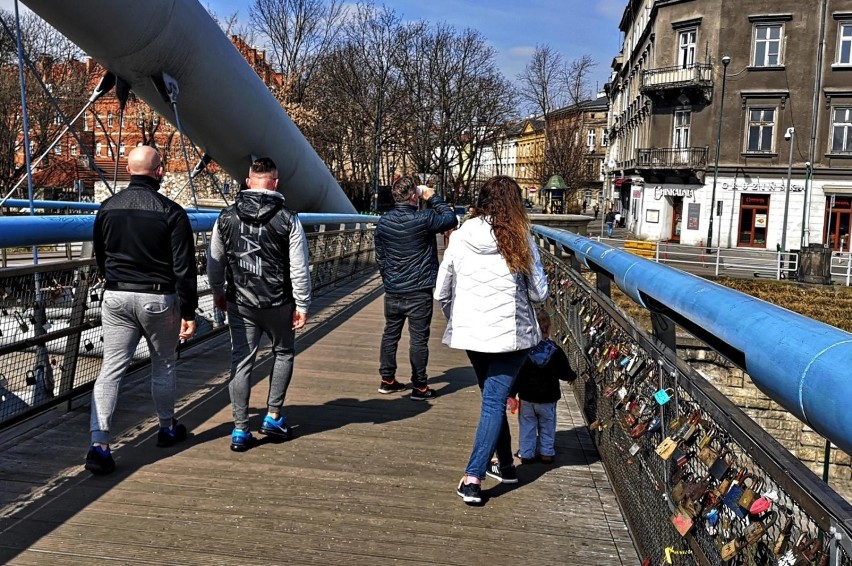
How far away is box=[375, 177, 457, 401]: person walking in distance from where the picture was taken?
244 inches

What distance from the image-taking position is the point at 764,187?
41.2 m

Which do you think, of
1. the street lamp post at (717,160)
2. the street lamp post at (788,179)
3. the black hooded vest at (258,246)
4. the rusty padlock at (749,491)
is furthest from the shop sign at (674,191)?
the rusty padlock at (749,491)

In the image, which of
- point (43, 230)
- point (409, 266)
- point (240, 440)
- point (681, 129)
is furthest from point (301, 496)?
point (681, 129)

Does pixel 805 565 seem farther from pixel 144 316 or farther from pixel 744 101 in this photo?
pixel 744 101

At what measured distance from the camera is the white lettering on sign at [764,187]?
40.5 metres

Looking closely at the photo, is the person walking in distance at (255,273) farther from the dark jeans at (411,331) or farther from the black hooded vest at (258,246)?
the dark jeans at (411,331)

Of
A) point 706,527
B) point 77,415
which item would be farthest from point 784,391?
point 77,415

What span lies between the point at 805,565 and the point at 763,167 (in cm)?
4322

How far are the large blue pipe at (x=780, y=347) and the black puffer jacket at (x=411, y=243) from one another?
10.1 feet

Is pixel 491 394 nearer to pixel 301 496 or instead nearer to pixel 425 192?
pixel 301 496

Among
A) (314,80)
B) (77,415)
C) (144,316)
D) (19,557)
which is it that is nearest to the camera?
(19,557)

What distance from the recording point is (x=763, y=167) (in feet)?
135

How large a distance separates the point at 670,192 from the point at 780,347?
148ft

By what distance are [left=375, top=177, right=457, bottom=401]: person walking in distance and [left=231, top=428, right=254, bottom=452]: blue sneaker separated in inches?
68.7
